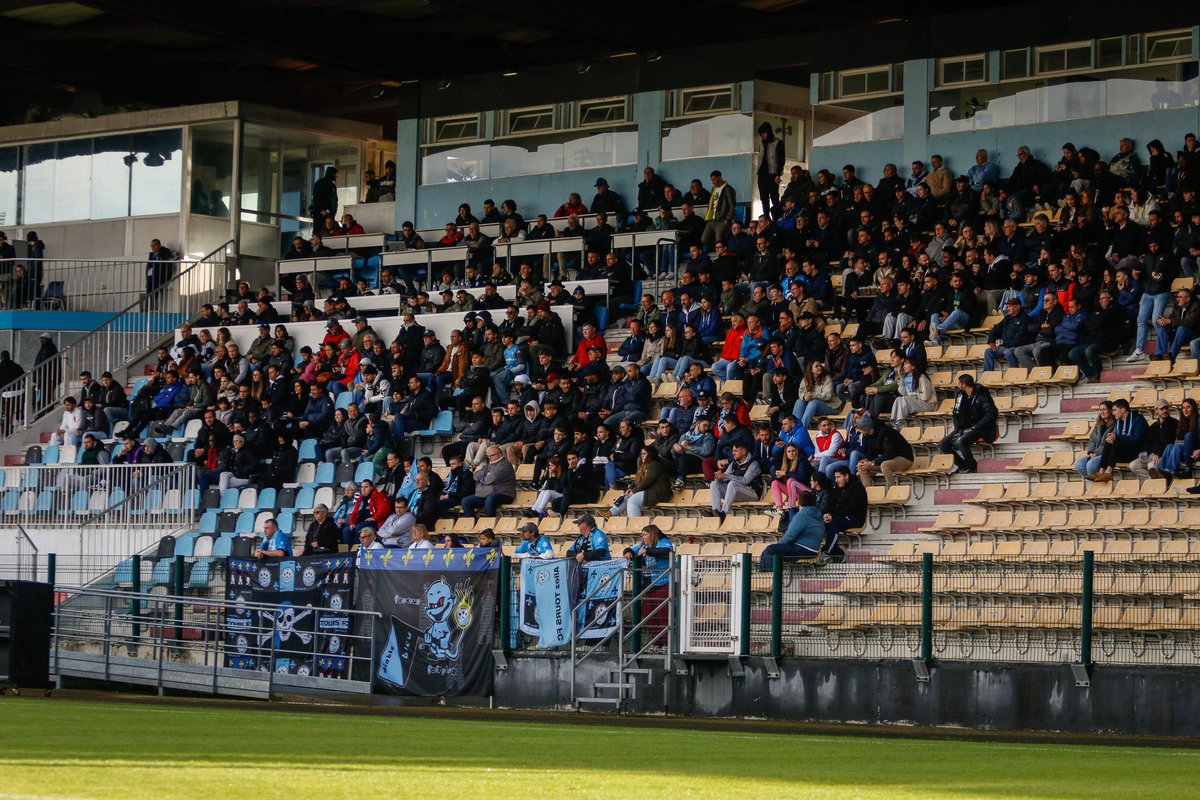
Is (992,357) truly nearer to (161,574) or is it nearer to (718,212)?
(718,212)

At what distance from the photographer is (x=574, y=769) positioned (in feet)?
35.8

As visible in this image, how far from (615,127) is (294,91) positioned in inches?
372

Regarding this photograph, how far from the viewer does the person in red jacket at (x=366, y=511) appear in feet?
80.0

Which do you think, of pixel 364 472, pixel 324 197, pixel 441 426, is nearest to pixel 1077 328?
pixel 441 426

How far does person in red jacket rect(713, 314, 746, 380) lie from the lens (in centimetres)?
2573

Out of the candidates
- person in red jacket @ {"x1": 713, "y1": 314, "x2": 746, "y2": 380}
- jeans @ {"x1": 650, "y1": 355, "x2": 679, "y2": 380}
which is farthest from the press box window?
jeans @ {"x1": 650, "y1": 355, "x2": 679, "y2": 380}

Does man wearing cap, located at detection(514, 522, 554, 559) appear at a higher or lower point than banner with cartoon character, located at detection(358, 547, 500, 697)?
higher

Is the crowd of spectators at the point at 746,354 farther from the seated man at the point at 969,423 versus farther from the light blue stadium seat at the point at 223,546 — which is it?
the light blue stadium seat at the point at 223,546

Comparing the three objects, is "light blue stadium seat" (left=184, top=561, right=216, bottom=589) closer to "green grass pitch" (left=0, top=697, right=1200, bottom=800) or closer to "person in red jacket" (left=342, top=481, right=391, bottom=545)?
"person in red jacket" (left=342, top=481, right=391, bottom=545)

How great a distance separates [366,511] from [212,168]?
15099mm

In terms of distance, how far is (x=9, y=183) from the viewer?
39781mm

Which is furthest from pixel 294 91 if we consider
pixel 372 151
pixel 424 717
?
pixel 424 717

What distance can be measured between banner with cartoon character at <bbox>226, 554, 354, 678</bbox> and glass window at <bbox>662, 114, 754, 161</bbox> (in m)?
14.1

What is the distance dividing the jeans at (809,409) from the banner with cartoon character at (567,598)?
4999mm
